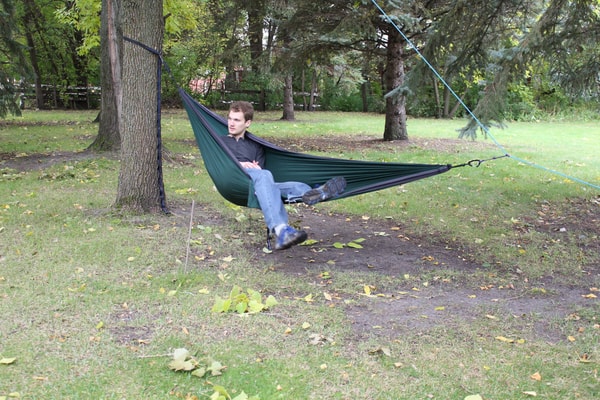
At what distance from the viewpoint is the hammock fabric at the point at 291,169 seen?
3.82 metres

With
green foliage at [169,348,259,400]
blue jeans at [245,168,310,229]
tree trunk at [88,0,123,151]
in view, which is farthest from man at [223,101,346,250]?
tree trunk at [88,0,123,151]

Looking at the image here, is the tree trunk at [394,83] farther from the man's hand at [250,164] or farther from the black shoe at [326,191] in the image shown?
the black shoe at [326,191]

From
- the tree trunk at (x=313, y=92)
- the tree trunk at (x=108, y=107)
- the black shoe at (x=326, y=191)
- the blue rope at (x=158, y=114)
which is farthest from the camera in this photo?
the tree trunk at (x=313, y=92)

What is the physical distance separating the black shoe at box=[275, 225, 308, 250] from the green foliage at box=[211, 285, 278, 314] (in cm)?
33

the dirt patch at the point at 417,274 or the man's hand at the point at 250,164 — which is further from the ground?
the man's hand at the point at 250,164

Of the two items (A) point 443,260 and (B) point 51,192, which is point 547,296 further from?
(B) point 51,192

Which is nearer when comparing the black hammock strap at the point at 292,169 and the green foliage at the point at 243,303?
the green foliage at the point at 243,303

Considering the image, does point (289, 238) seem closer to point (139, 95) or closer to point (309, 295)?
point (309, 295)

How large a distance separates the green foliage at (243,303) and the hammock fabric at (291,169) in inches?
28.2

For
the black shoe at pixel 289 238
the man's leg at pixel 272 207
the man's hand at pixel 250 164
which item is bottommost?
the black shoe at pixel 289 238

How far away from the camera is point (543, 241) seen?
4.84m

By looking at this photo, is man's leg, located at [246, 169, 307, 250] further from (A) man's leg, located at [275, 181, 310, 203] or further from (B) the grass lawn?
(B) the grass lawn

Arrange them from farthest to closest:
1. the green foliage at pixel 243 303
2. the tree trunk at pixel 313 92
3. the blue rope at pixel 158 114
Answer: the tree trunk at pixel 313 92 < the blue rope at pixel 158 114 < the green foliage at pixel 243 303

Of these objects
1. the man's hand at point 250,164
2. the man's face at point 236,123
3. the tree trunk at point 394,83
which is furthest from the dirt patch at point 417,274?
the tree trunk at point 394,83
